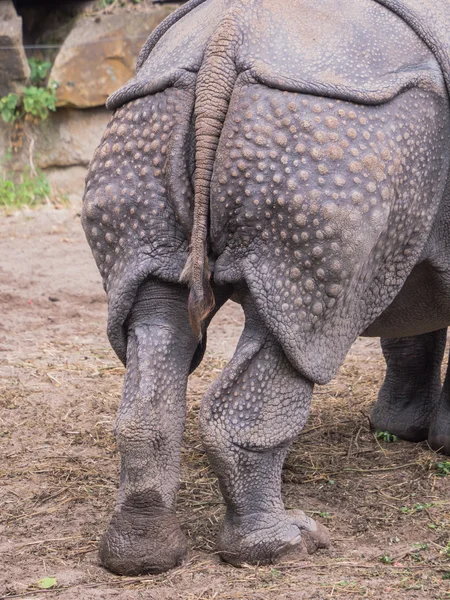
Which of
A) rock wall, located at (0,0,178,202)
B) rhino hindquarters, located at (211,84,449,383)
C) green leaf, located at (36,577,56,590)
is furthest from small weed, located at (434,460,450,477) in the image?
rock wall, located at (0,0,178,202)

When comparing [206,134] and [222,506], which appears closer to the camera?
[206,134]

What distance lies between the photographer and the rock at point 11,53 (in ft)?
30.6

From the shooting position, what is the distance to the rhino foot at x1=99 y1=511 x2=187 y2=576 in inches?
113

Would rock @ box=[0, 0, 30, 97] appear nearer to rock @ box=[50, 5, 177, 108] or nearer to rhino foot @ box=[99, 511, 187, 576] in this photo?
rock @ box=[50, 5, 177, 108]

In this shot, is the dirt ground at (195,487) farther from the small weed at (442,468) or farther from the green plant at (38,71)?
the green plant at (38,71)

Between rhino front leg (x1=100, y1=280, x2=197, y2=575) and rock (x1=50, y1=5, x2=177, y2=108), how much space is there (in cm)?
703

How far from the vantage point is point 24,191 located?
9.48 m

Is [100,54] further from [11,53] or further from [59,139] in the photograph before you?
[59,139]

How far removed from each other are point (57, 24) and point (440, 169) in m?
7.77

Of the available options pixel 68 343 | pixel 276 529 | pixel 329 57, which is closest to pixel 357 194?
pixel 329 57

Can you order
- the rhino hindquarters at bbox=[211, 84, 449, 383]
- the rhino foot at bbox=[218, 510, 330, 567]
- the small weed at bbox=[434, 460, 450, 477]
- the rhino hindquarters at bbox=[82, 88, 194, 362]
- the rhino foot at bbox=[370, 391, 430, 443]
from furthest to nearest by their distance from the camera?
1. the rhino foot at bbox=[370, 391, 430, 443]
2. the small weed at bbox=[434, 460, 450, 477]
3. the rhino foot at bbox=[218, 510, 330, 567]
4. the rhino hindquarters at bbox=[82, 88, 194, 362]
5. the rhino hindquarters at bbox=[211, 84, 449, 383]

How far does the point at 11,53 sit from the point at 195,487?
6.84 meters

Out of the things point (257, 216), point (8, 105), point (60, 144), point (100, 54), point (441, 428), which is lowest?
point (441, 428)

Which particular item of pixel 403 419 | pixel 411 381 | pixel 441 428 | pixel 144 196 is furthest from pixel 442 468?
pixel 144 196
